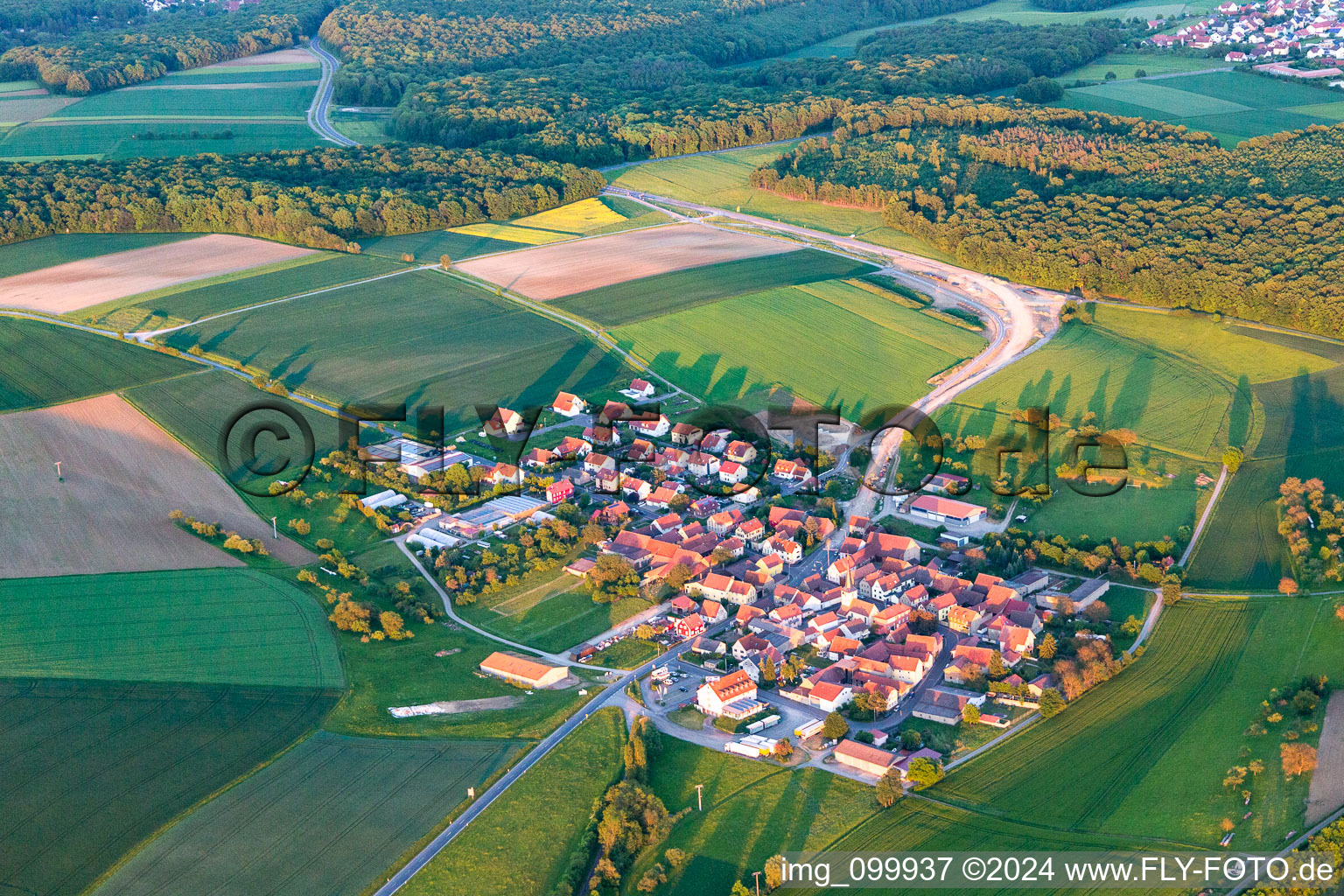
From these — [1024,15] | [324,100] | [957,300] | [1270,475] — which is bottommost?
[1270,475]

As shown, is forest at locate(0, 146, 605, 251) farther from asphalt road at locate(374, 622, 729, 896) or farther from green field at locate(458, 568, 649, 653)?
asphalt road at locate(374, 622, 729, 896)

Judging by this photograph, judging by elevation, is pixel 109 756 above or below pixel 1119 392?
below

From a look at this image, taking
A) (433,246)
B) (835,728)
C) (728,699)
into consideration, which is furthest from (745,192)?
(835,728)

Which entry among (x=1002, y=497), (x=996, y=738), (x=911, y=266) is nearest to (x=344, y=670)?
(x=996, y=738)

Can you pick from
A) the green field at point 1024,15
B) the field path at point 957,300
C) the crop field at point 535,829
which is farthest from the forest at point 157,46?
the crop field at point 535,829

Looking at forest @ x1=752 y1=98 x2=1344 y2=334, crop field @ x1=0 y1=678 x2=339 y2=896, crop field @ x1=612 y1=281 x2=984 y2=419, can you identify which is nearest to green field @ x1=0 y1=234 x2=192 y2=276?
crop field @ x1=612 y1=281 x2=984 y2=419

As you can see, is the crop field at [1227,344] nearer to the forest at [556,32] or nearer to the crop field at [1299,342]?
the crop field at [1299,342]

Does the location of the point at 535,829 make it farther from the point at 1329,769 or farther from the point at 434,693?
the point at 1329,769
